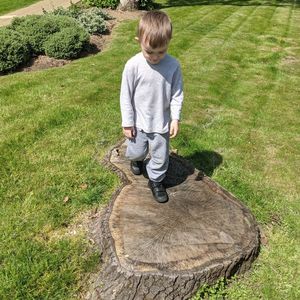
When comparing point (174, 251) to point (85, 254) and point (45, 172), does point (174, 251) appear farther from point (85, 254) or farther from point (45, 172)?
point (45, 172)

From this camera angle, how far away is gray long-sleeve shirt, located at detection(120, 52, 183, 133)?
4.13 m

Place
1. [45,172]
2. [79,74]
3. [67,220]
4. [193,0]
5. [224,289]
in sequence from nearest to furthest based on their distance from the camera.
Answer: [224,289] < [67,220] < [45,172] < [79,74] < [193,0]

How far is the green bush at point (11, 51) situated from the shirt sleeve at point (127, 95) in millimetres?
5415

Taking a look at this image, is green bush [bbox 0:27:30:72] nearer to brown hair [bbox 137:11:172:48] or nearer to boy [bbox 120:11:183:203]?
boy [bbox 120:11:183:203]

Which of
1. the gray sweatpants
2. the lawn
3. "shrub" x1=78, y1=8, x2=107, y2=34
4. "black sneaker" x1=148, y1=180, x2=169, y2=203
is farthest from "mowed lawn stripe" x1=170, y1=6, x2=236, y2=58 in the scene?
"black sneaker" x1=148, y1=180, x2=169, y2=203

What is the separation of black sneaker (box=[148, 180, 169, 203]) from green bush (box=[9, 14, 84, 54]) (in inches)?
263

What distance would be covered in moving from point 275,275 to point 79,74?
6232 millimetres

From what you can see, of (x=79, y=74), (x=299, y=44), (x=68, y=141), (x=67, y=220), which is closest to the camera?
(x=67, y=220)

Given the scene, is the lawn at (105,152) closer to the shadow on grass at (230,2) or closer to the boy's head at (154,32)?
the boy's head at (154,32)

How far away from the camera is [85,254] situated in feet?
13.5

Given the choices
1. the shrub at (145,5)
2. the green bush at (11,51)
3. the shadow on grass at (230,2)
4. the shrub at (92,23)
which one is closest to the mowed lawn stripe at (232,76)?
the shrub at (92,23)

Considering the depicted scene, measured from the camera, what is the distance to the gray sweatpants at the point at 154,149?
446cm

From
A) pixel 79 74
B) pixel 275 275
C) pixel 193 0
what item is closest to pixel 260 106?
pixel 79 74

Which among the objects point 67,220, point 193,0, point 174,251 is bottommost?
point 193,0
